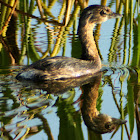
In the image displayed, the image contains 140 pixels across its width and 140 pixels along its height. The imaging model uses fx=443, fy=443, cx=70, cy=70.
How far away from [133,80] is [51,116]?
211 cm

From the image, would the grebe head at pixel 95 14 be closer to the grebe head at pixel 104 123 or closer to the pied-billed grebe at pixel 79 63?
the pied-billed grebe at pixel 79 63

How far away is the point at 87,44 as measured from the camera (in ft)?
27.3

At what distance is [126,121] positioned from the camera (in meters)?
5.74

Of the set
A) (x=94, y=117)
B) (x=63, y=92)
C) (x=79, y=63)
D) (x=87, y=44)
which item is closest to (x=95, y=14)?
(x=87, y=44)

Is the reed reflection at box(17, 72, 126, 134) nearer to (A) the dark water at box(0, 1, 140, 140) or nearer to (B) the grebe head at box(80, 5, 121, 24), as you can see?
(A) the dark water at box(0, 1, 140, 140)

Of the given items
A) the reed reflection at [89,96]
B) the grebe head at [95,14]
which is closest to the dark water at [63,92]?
the reed reflection at [89,96]

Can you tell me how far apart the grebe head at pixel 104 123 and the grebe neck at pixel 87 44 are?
229 cm

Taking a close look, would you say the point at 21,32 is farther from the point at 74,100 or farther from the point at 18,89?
the point at 74,100

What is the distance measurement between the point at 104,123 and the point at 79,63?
6.77 feet

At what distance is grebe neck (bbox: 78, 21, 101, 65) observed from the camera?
324 inches

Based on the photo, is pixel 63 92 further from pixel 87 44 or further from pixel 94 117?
pixel 87 44

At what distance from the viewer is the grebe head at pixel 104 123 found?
5645 millimetres

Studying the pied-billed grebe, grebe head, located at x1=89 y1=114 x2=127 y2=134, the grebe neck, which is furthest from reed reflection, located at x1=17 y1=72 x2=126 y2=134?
the grebe neck

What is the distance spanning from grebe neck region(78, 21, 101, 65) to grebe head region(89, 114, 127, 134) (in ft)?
7.50
